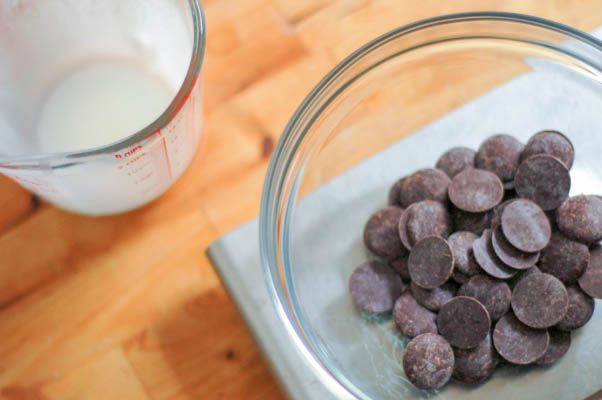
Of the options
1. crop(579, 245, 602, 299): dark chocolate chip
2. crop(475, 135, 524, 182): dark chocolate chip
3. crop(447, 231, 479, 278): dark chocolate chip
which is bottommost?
crop(579, 245, 602, 299): dark chocolate chip

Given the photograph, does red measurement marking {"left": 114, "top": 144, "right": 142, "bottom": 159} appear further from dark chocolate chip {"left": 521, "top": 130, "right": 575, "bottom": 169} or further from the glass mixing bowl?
dark chocolate chip {"left": 521, "top": 130, "right": 575, "bottom": 169}

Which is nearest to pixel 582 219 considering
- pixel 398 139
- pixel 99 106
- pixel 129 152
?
pixel 398 139

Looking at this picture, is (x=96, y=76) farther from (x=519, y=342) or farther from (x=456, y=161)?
(x=519, y=342)

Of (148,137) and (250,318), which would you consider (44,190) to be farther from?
(250,318)

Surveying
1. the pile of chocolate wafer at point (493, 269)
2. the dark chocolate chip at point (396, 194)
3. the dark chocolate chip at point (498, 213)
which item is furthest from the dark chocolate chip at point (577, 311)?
the dark chocolate chip at point (396, 194)

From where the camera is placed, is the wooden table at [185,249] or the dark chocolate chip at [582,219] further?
the wooden table at [185,249]

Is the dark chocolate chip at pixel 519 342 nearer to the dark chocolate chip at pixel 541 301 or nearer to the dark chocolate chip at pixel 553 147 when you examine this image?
the dark chocolate chip at pixel 541 301


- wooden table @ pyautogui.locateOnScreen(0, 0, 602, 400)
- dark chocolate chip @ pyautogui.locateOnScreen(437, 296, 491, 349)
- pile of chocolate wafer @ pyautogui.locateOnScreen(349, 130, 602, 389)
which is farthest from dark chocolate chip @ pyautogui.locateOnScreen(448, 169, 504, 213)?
wooden table @ pyautogui.locateOnScreen(0, 0, 602, 400)
